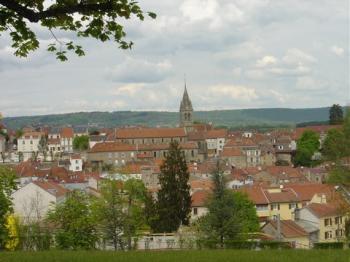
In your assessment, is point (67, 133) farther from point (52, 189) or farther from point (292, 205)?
point (292, 205)

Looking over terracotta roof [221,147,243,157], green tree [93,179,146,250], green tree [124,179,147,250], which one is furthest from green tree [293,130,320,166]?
green tree [93,179,146,250]

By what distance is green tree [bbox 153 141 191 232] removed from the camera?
48466mm

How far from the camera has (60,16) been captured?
9.98 m

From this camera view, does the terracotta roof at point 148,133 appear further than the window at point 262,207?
Yes

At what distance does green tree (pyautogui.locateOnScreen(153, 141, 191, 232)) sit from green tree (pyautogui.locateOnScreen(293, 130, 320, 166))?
247 ft

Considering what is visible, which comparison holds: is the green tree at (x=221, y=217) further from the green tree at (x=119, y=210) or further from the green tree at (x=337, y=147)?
the green tree at (x=337, y=147)

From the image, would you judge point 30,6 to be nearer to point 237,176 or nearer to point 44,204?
point 44,204

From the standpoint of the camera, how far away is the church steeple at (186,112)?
169 metres

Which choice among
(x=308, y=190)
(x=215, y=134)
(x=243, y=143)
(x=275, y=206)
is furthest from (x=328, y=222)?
(x=215, y=134)

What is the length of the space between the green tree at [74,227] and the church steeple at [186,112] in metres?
139

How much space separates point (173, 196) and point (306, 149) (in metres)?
82.0

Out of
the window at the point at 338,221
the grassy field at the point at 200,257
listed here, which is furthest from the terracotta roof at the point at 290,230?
the grassy field at the point at 200,257

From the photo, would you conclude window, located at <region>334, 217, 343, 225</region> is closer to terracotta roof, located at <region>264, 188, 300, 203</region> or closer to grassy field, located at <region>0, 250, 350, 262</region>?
terracotta roof, located at <region>264, 188, 300, 203</region>

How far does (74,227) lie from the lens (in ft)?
87.8
